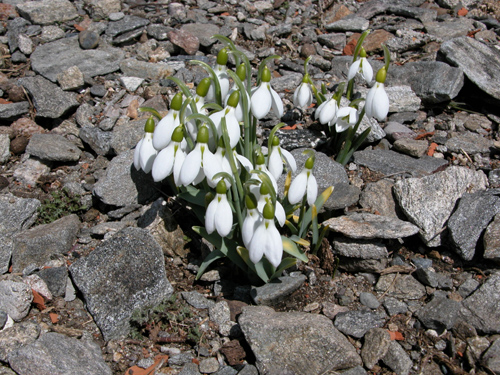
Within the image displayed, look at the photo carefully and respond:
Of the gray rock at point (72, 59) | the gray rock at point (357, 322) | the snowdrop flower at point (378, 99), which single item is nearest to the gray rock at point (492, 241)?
the gray rock at point (357, 322)

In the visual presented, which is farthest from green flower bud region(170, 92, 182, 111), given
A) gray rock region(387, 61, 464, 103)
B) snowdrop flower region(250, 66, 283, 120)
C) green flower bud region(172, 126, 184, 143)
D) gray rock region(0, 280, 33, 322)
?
gray rock region(387, 61, 464, 103)

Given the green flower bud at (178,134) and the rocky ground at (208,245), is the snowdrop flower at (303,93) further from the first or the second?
the green flower bud at (178,134)

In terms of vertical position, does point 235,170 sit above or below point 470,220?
above

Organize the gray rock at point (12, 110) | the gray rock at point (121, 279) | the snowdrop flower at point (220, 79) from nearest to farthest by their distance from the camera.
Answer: the gray rock at point (121, 279) → the snowdrop flower at point (220, 79) → the gray rock at point (12, 110)

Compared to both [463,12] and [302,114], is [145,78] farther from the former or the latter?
[463,12]

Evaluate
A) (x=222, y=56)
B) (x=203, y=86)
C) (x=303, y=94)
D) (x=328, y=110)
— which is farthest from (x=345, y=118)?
(x=203, y=86)

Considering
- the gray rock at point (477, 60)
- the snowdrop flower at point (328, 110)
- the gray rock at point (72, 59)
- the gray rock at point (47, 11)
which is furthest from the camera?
the gray rock at point (47, 11)

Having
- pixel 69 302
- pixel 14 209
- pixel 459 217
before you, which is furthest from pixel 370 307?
pixel 14 209

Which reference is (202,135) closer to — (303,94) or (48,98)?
(303,94)
